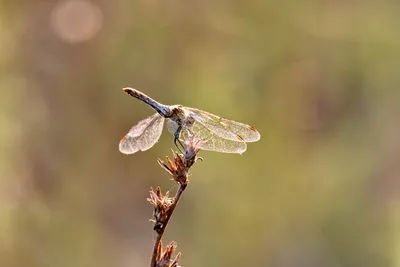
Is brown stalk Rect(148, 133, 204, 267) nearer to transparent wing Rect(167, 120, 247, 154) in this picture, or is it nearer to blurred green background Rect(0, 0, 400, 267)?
transparent wing Rect(167, 120, 247, 154)

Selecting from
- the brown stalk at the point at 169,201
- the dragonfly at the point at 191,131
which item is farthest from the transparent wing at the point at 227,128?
the brown stalk at the point at 169,201

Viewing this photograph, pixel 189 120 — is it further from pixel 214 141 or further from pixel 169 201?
pixel 169 201
